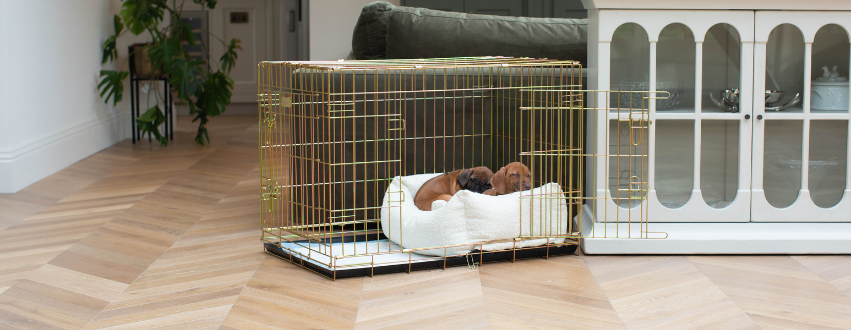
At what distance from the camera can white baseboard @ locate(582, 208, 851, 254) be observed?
6.62ft

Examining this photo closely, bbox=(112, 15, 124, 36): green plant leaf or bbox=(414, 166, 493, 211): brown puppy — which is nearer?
bbox=(414, 166, 493, 211): brown puppy

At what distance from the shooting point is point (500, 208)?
77.9 inches

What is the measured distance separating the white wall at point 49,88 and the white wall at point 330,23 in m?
1.21

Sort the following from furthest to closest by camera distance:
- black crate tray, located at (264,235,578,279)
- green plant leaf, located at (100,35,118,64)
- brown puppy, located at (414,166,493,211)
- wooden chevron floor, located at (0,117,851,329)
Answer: green plant leaf, located at (100,35,118,64) < brown puppy, located at (414,166,493,211) < black crate tray, located at (264,235,578,279) < wooden chevron floor, located at (0,117,851,329)

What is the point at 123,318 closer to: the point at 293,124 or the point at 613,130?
the point at 293,124

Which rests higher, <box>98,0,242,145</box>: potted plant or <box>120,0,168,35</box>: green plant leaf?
<box>120,0,168,35</box>: green plant leaf

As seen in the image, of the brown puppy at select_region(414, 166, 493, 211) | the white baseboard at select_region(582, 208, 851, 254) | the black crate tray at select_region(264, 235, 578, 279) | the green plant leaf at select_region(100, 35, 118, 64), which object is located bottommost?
the black crate tray at select_region(264, 235, 578, 279)

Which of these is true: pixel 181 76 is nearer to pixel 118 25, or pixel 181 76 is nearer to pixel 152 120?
pixel 152 120

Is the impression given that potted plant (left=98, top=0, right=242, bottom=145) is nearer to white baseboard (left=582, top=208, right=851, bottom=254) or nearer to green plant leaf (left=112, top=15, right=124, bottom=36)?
green plant leaf (left=112, top=15, right=124, bottom=36)

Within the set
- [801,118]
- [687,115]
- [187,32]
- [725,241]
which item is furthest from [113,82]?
[801,118]

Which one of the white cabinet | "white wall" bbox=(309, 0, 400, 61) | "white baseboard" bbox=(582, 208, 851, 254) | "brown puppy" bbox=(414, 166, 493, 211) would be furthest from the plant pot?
"white baseboard" bbox=(582, 208, 851, 254)

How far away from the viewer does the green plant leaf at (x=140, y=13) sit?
395cm

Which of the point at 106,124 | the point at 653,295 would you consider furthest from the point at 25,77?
the point at 653,295

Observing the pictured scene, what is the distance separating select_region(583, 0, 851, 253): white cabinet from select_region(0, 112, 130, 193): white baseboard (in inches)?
91.0
